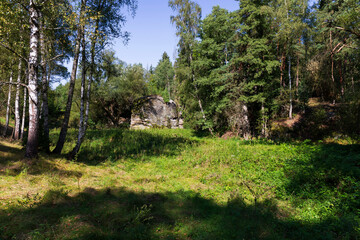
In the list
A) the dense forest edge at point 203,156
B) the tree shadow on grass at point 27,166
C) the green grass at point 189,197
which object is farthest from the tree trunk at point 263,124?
the tree shadow on grass at point 27,166

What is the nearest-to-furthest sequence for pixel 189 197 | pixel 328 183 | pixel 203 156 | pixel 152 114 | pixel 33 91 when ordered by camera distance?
Result: 1. pixel 189 197
2. pixel 328 183
3. pixel 33 91
4. pixel 203 156
5. pixel 152 114

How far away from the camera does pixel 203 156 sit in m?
10.9

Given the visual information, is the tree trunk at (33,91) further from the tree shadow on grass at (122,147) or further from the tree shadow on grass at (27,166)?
the tree shadow on grass at (122,147)

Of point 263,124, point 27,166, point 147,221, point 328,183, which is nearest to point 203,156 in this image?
point 328,183

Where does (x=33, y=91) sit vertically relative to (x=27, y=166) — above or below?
above

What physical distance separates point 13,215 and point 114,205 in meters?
2.18

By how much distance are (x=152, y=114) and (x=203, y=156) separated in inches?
552

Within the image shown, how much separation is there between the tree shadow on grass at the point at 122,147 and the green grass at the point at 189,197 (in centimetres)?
79

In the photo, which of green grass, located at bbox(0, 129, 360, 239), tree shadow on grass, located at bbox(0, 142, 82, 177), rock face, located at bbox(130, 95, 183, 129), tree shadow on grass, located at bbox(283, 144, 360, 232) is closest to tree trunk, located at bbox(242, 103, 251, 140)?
green grass, located at bbox(0, 129, 360, 239)

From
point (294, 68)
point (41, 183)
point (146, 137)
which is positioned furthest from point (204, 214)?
point (294, 68)

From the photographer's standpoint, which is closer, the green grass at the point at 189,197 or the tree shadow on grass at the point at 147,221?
the tree shadow on grass at the point at 147,221

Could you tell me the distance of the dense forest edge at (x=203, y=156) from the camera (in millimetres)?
4461

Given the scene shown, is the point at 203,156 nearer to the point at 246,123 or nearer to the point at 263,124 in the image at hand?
the point at 246,123

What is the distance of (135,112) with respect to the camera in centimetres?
2333
